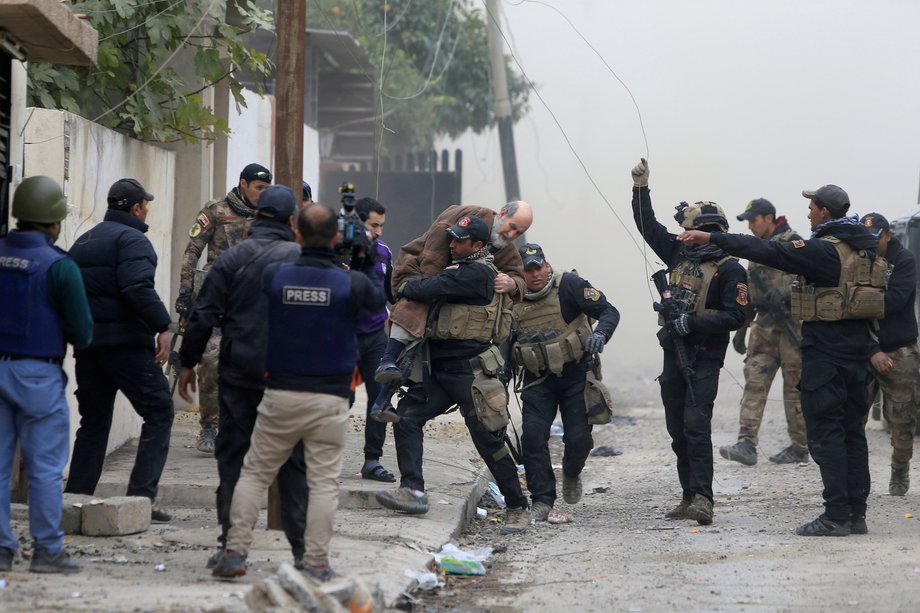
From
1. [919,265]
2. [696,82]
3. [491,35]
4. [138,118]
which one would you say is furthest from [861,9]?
[138,118]

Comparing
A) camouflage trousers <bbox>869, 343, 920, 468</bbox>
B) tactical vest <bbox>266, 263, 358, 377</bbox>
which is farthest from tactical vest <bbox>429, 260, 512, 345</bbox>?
camouflage trousers <bbox>869, 343, 920, 468</bbox>

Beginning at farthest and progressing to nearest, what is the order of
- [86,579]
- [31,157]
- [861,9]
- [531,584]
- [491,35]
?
[861,9]
[491,35]
[31,157]
[531,584]
[86,579]

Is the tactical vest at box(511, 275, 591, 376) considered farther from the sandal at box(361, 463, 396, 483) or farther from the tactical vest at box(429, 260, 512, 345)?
the sandal at box(361, 463, 396, 483)

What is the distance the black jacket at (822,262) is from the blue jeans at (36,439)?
152 inches

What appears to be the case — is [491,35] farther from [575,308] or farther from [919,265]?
[575,308]

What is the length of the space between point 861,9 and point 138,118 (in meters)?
22.1

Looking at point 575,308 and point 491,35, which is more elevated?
point 491,35

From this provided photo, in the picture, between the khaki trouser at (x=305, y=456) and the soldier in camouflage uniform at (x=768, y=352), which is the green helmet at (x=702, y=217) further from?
the khaki trouser at (x=305, y=456)

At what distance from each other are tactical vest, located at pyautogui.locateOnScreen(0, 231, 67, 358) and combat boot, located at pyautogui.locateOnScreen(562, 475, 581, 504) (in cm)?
384

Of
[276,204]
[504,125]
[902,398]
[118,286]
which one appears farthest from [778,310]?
[504,125]

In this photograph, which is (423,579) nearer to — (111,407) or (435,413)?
(435,413)

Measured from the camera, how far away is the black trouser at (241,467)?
18.0 feet

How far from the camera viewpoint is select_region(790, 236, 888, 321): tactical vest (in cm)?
726

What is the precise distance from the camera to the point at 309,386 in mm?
5137
